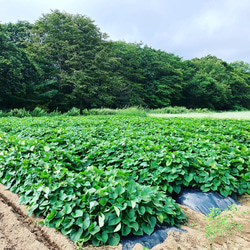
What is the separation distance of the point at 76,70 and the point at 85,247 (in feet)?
63.0

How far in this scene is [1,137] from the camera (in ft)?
15.6

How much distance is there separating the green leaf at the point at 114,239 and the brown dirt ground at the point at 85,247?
0.04 metres

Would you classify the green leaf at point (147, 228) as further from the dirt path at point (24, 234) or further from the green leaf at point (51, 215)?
the green leaf at point (51, 215)

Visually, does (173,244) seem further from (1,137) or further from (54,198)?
(1,137)

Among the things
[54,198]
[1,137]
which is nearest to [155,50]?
[1,137]

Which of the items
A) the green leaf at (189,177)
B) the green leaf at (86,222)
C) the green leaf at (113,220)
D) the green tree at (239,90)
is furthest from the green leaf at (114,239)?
the green tree at (239,90)

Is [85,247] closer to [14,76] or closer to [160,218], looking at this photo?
[160,218]

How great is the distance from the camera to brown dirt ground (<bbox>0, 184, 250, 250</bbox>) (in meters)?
1.77

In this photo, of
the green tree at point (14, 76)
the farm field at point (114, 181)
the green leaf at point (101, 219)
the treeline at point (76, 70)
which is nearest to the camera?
the green leaf at point (101, 219)

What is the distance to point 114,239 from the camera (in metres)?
1.78

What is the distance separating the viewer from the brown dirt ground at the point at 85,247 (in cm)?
177

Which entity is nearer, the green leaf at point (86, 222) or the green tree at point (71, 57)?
the green leaf at point (86, 222)

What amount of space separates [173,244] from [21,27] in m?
24.8

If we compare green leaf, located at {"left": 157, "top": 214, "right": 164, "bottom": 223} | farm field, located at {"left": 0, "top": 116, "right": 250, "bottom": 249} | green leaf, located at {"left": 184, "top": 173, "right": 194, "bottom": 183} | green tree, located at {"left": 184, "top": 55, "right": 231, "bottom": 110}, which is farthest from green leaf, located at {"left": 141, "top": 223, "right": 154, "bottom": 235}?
green tree, located at {"left": 184, "top": 55, "right": 231, "bottom": 110}
